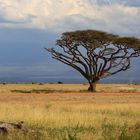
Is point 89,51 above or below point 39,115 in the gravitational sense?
above

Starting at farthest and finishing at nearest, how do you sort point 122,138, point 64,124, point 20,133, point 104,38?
point 104,38 < point 64,124 < point 20,133 < point 122,138

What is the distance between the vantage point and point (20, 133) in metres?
14.1

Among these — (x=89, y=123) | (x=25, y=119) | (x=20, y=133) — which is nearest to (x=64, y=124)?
(x=89, y=123)

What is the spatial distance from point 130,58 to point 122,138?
176 ft

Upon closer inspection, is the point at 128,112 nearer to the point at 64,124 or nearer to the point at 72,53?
the point at 64,124

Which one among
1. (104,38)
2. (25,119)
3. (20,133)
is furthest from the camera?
(104,38)

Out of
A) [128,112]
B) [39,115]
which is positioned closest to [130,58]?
[128,112]

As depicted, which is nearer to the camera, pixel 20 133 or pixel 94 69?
pixel 20 133

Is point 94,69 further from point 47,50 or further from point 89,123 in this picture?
point 89,123

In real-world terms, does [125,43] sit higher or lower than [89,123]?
higher

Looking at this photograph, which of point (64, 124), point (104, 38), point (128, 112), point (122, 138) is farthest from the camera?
point (104, 38)

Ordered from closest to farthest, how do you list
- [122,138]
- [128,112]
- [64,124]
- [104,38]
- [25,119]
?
1. [122,138]
2. [64,124]
3. [25,119]
4. [128,112]
5. [104,38]

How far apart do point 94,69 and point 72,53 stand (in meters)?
3.40

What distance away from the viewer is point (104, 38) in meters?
63.2
